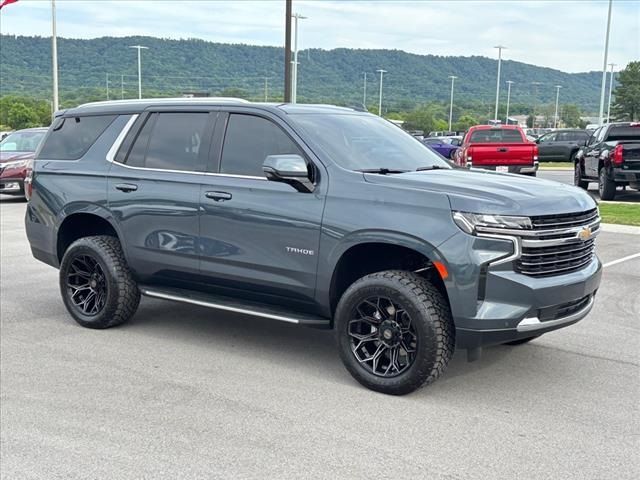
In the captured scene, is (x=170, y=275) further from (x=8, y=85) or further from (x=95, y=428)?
(x=8, y=85)

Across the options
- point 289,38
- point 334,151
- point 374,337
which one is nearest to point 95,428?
point 374,337

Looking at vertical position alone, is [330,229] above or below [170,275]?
above

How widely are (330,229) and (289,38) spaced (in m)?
17.7

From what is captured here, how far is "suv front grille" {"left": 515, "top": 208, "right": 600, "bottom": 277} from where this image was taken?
182 inches

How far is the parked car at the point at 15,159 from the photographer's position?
1738 cm

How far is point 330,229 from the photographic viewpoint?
5117 millimetres

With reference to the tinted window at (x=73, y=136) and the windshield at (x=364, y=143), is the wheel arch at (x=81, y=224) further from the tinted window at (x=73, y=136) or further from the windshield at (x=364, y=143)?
the windshield at (x=364, y=143)

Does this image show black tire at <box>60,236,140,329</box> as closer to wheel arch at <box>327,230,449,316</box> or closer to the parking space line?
wheel arch at <box>327,230,449,316</box>

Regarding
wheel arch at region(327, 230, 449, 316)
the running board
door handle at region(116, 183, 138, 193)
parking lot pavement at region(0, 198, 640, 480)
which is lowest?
parking lot pavement at region(0, 198, 640, 480)

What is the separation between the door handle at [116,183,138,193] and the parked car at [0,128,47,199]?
36.8ft

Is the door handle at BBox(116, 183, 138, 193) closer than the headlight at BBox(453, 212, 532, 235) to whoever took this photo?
No

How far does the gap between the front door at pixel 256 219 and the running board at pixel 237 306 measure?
11 centimetres

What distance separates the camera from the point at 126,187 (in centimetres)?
631

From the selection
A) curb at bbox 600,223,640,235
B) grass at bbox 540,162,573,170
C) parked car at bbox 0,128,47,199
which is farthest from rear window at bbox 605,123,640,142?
grass at bbox 540,162,573,170
